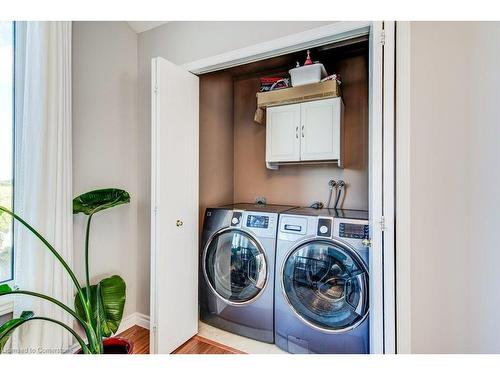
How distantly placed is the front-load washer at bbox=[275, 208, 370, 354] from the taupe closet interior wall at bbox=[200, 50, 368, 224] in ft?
2.24

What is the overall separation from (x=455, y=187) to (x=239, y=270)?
58.3 inches

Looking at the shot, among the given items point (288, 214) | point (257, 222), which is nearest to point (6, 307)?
point (257, 222)

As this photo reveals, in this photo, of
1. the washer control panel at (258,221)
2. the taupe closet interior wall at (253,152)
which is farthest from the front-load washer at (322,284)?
the taupe closet interior wall at (253,152)

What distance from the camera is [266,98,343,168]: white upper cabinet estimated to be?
6.36ft

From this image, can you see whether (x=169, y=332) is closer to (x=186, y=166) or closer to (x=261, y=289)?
(x=261, y=289)

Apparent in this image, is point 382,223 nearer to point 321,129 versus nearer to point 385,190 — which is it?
point 385,190

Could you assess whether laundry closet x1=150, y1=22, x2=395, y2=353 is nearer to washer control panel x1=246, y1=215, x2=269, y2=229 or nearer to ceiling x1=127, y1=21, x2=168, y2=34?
washer control panel x1=246, y1=215, x2=269, y2=229

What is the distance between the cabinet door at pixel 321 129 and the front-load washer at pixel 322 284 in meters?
0.58

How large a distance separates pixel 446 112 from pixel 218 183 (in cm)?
185

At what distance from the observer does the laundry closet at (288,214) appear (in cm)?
103

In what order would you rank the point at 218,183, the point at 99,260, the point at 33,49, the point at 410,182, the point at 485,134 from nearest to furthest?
the point at 485,134
the point at 410,182
the point at 33,49
the point at 99,260
the point at 218,183

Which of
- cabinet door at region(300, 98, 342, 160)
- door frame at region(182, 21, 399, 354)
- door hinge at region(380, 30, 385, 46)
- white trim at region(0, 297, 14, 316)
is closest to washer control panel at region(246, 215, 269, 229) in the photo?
cabinet door at region(300, 98, 342, 160)
